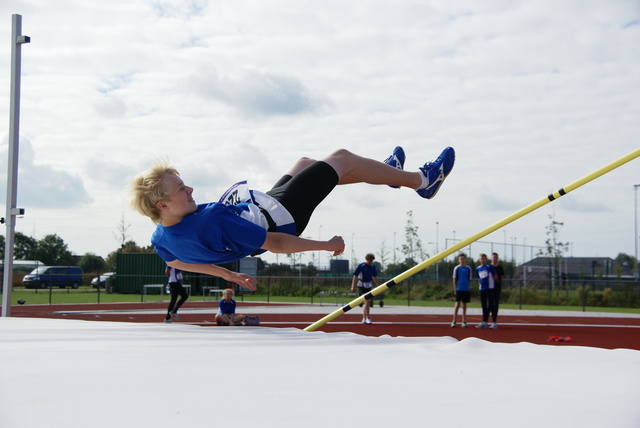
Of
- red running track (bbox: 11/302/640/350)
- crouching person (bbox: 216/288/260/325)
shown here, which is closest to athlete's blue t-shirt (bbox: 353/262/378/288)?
red running track (bbox: 11/302/640/350)

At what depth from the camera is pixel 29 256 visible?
148ft

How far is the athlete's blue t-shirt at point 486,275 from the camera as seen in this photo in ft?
32.6

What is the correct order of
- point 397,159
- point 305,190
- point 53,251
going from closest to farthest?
point 305,190 → point 397,159 → point 53,251

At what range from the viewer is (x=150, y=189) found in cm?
292

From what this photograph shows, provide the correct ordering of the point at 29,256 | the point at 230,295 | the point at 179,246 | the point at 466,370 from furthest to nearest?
the point at 29,256, the point at 230,295, the point at 179,246, the point at 466,370

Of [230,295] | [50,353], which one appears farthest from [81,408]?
[230,295]

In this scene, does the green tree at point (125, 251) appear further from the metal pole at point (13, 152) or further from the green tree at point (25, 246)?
the metal pole at point (13, 152)

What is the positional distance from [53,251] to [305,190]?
1721 inches

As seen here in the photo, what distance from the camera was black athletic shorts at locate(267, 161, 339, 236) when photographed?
3285 millimetres

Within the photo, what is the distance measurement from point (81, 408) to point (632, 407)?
1235 mm

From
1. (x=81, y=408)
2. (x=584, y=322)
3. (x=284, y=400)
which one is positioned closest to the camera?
(x=81, y=408)

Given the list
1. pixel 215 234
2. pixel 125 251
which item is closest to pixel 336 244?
pixel 215 234

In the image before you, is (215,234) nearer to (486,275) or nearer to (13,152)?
(13,152)

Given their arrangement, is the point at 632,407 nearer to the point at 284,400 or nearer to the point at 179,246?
the point at 284,400
